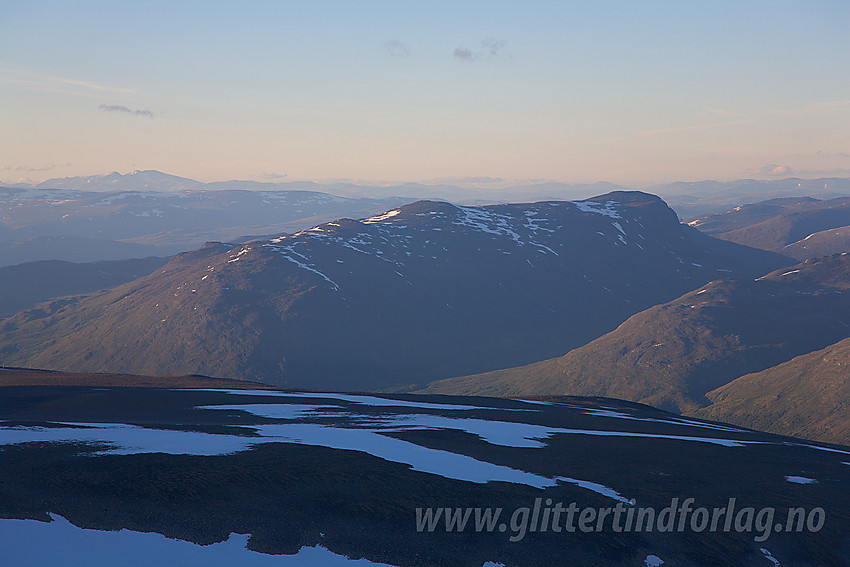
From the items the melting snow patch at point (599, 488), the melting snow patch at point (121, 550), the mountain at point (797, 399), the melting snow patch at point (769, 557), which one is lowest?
the mountain at point (797, 399)

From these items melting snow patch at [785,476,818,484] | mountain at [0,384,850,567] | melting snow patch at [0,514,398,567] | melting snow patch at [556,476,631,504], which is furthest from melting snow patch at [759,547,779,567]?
melting snow patch at [0,514,398,567]

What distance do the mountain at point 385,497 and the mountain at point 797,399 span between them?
383ft

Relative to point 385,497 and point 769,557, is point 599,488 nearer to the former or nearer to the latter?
point 769,557

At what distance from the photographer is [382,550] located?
26.5 m

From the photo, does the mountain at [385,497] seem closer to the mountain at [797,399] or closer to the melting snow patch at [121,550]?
the melting snow patch at [121,550]

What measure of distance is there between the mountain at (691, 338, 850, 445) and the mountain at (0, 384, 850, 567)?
116725 mm

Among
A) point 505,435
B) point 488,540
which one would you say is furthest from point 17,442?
point 505,435

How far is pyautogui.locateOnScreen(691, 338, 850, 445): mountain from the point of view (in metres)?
152

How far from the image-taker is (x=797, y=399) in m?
168

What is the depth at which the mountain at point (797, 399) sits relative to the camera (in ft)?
500

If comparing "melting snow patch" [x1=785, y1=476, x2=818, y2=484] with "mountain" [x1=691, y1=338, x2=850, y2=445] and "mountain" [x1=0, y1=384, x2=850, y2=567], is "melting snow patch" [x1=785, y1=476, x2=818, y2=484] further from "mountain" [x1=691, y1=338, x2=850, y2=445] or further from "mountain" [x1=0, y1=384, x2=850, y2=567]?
"mountain" [x1=691, y1=338, x2=850, y2=445]

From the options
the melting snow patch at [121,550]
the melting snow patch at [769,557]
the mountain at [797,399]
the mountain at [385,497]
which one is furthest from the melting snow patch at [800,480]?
the mountain at [797,399]

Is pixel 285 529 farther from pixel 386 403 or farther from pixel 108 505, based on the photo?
pixel 386 403

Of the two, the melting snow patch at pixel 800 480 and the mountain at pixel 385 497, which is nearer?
the mountain at pixel 385 497
